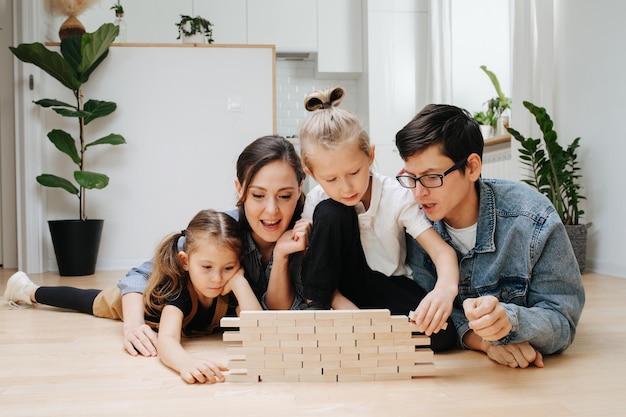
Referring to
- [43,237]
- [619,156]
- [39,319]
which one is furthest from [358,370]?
[43,237]

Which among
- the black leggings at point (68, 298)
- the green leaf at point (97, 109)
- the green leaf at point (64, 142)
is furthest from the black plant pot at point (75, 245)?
Result: the black leggings at point (68, 298)

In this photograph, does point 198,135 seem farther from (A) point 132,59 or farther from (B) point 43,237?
(B) point 43,237

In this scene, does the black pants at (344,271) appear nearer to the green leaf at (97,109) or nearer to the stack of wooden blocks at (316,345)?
the stack of wooden blocks at (316,345)

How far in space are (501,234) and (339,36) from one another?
13.9ft

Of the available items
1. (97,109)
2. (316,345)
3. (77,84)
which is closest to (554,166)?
(316,345)

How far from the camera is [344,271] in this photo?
160 centimetres

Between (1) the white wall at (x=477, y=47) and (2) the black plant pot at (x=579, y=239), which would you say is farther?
(1) the white wall at (x=477, y=47)

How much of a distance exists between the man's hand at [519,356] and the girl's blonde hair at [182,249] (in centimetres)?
73

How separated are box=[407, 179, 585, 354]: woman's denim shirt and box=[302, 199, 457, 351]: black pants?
0.18 m

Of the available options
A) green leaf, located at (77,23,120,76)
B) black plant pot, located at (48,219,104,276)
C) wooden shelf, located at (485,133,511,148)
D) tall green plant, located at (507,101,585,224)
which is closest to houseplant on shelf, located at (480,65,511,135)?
wooden shelf, located at (485,133,511,148)

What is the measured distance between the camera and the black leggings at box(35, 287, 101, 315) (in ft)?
7.11

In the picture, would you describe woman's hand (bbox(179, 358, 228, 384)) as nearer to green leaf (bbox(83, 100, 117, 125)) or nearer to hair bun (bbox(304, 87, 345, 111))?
hair bun (bbox(304, 87, 345, 111))

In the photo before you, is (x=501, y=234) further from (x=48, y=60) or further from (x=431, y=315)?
(x=48, y=60)

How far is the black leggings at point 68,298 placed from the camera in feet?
7.11
